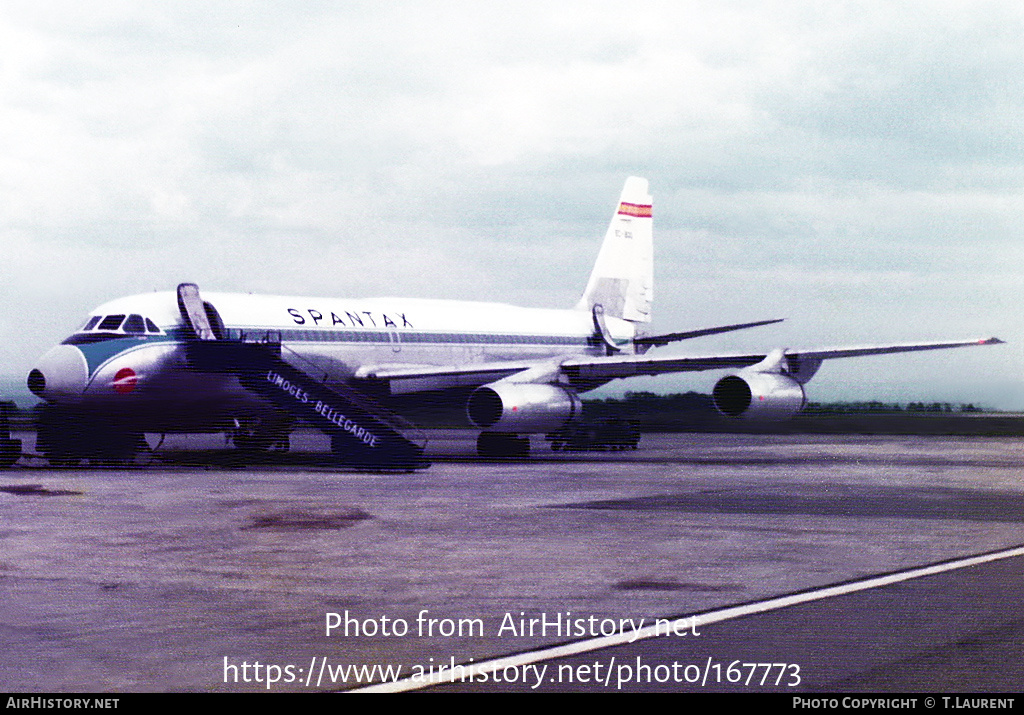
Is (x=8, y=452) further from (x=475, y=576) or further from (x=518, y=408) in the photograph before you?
(x=475, y=576)

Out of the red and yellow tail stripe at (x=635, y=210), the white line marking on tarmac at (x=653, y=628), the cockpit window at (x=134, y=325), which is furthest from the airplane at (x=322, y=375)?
the white line marking on tarmac at (x=653, y=628)

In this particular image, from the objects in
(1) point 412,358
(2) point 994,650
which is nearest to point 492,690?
(2) point 994,650

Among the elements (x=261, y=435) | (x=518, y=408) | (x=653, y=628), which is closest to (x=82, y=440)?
(x=261, y=435)

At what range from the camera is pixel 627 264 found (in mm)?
45938

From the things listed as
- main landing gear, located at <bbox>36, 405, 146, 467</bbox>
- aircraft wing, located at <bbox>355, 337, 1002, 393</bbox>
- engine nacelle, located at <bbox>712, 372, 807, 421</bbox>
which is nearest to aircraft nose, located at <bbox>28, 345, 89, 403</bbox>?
main landing gear, located at <bbox>36, 405, 146, 467</bbox>

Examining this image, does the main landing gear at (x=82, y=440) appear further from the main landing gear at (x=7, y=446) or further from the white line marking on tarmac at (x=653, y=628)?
the white line marking on tarmac at (x=653, y=628)

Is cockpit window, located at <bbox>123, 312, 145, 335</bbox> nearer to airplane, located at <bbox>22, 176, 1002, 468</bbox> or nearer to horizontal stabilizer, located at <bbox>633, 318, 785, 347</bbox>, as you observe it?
airplane, located at <bbox>22, 176, 1002, 468</bbox>

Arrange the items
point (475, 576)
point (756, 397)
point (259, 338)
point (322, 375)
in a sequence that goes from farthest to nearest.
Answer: point (322, 375)
point (756, 397)
point (259, 338)
point (475, 576)

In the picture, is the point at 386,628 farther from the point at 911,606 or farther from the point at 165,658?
the point at 911,606

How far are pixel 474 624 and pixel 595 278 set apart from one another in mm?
36112

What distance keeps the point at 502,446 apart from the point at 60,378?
36.7 feet

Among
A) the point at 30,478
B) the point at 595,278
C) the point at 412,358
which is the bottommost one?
the point at 30,478

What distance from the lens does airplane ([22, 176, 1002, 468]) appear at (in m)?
26.4

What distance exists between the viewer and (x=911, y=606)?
33.4 ft
